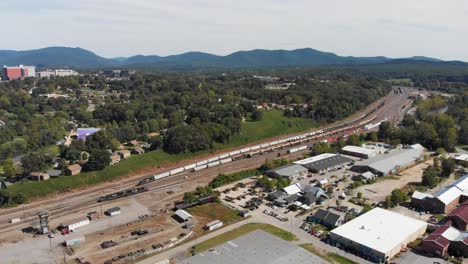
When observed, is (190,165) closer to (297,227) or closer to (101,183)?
(101,183)

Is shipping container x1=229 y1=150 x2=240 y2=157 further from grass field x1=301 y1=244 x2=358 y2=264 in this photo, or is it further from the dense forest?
grass field x1=301 y1=244 x2=358 y2=264

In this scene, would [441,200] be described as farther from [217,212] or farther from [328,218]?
[217,212]

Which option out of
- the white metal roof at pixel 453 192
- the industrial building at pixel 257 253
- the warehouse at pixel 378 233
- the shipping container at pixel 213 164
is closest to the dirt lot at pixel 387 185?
the white metal roof at pixel 453 192

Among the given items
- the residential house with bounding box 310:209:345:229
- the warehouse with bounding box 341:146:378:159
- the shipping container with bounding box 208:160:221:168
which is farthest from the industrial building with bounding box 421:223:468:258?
the shipping container with bounding box 208:160:221:168

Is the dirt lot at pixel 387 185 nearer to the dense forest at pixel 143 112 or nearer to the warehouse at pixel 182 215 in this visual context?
the warehouse at pixel 182 215

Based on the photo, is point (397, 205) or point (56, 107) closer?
point (397, 205)

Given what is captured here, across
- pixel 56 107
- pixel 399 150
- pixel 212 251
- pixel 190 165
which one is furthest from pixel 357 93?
pixel 212 251
